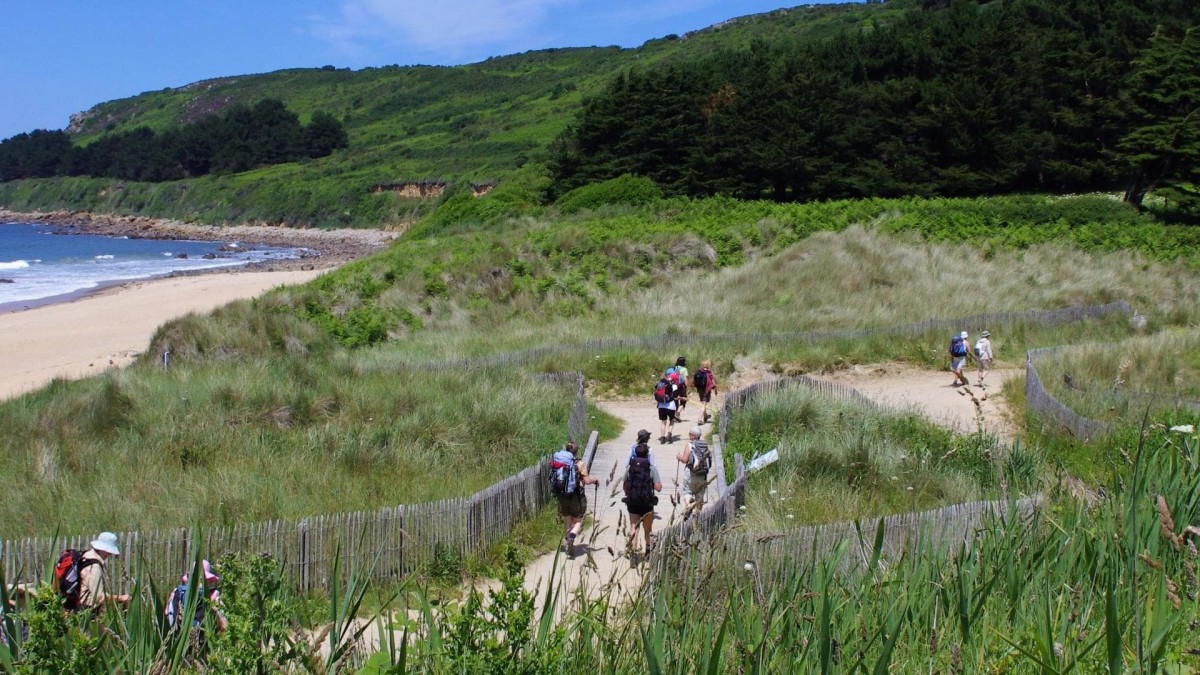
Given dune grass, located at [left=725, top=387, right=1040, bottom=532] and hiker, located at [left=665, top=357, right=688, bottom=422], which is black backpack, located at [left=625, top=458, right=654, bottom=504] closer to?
dune grass, located at [left=725, top=387, right=1040, bottom=532]

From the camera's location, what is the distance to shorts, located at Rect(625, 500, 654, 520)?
9.50 m

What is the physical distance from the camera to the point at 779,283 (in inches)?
1059

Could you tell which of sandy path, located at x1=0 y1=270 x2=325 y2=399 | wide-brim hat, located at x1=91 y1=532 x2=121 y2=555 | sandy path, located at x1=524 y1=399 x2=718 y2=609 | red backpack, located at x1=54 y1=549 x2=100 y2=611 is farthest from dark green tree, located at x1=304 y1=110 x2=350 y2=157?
red backpack, located at x1=54 y1=549 x2=100 y2=611

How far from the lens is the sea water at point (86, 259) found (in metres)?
49.0

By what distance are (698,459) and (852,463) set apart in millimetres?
1854

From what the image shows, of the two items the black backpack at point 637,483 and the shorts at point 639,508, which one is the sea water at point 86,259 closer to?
the shorts at point 639,508

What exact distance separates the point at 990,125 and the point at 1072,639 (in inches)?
1596

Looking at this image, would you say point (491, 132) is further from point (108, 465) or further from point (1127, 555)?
point (1127, 555)

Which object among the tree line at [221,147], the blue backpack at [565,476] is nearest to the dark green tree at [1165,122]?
the blue backpack at [565,476]

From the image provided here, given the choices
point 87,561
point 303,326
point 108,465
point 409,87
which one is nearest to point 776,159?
point 303,326

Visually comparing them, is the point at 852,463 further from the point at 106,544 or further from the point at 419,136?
the point at 419,136

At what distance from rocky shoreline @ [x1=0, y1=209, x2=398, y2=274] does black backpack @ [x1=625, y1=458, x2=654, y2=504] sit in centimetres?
5134

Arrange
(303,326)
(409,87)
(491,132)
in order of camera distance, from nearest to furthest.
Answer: (303,326), (491,132), (409,87)

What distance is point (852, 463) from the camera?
11.0m
